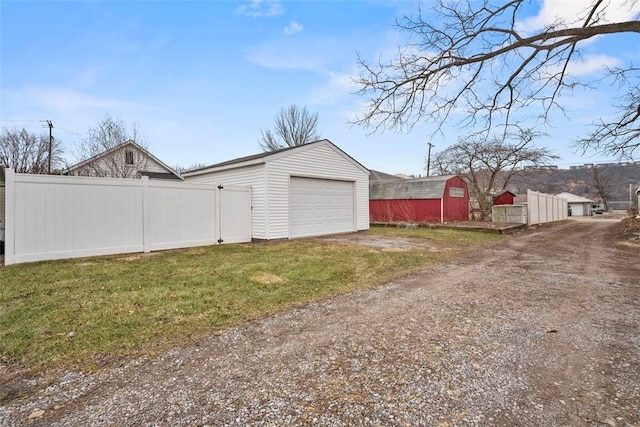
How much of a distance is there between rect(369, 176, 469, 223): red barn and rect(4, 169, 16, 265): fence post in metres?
17.8

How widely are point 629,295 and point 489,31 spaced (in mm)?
6542

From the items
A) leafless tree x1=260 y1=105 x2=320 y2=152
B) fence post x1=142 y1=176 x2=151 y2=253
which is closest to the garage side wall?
fence post x1=142 y1=176 x2=151 y2=253

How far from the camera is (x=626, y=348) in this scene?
9.37 feet

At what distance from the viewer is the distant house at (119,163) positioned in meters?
17.1

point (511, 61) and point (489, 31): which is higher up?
point (489, 31)

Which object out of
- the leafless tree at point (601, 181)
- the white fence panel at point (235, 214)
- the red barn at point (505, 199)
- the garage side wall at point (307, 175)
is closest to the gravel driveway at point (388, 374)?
the white fence panel at point (235, 214)

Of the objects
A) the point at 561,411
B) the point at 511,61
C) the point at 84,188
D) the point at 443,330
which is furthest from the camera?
the point at 511,61

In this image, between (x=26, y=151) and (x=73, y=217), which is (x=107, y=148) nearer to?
(x=73, y=217)

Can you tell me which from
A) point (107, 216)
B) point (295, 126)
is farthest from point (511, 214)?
point (295, 126)

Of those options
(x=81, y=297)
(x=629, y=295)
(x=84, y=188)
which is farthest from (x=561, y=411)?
(x=84, y=188)

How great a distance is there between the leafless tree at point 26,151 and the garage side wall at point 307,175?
22.0 metres

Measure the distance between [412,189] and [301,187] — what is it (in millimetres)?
11065

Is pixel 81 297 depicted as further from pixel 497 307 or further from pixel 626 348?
pixel 626 348

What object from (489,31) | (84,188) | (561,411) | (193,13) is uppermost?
(193,13)
